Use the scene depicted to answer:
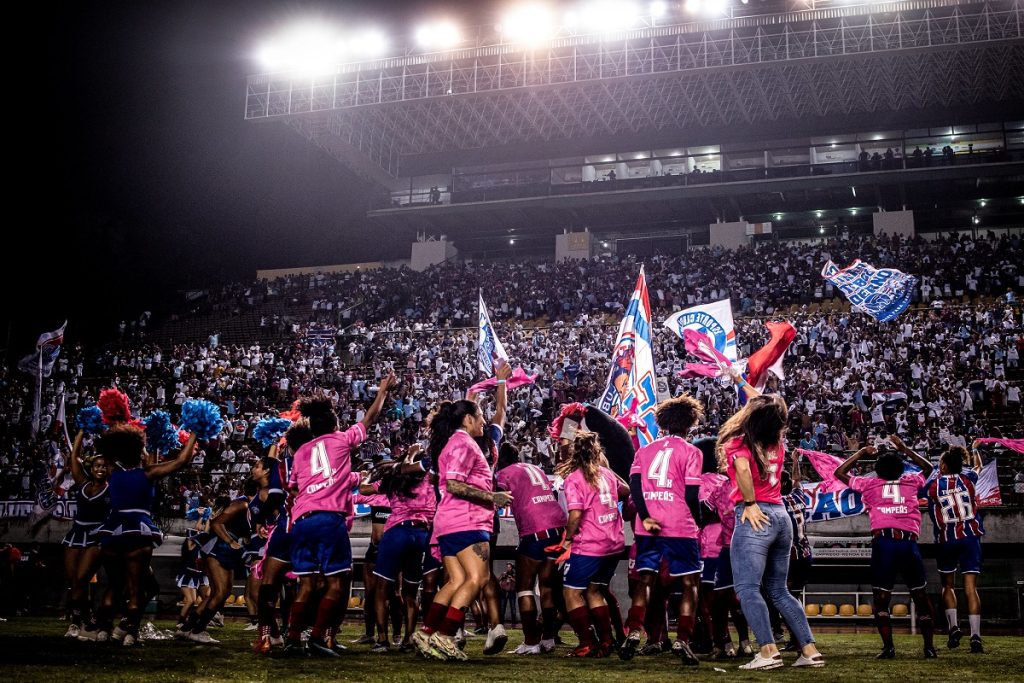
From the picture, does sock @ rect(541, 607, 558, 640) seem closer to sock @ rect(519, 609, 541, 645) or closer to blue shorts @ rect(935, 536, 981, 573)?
sock @ rect(519, 609, 541, 645)

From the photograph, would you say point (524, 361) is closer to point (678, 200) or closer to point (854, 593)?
point (854, 593)

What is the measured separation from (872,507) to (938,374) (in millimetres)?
16205

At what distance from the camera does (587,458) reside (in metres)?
7.57

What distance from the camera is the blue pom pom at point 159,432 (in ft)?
29.7

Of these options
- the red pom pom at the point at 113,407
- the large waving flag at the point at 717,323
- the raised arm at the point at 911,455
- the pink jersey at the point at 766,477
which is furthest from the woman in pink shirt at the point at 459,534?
the large waving flag at the point at 717,323

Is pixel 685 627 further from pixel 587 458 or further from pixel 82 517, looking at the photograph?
pixel 82 517

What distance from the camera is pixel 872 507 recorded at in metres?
8.53

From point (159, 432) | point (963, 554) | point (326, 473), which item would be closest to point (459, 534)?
point (326, 473)

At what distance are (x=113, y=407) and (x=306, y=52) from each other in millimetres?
34163

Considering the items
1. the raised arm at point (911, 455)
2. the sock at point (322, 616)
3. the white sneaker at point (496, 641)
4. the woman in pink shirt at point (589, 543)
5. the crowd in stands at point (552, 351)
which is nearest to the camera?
the sock at point (322, 616)

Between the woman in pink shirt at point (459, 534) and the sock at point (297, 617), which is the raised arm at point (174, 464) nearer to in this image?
the sock at point (297, 617)

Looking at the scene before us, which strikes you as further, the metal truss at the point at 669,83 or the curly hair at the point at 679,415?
the metal truss at the point at 669,83

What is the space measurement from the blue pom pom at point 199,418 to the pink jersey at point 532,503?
9.39ft

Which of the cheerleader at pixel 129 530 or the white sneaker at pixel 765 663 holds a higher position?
the cheerleader at pixel 129 530
